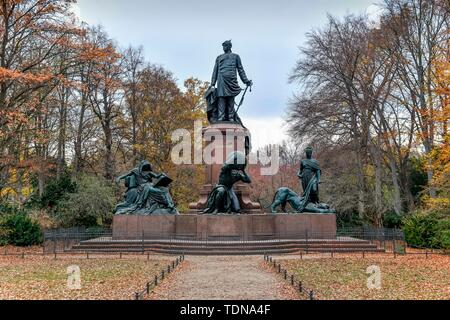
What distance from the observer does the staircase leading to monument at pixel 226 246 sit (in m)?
19.0

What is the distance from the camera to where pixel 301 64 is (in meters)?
33.7

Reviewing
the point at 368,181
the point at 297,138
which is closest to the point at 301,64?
the point at 297,138

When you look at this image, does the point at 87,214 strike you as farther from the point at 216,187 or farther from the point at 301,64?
the point at 301,64

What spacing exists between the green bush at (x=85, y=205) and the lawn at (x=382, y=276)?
1986cm

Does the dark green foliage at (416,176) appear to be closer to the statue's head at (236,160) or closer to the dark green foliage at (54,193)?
the statue's head at (236,160)

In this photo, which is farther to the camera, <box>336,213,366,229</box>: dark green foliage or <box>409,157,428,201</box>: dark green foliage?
<box>409,157,428,201</box>: dark green foliage

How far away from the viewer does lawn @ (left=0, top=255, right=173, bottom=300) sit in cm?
1046

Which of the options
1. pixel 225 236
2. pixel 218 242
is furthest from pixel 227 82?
pixel 218 242

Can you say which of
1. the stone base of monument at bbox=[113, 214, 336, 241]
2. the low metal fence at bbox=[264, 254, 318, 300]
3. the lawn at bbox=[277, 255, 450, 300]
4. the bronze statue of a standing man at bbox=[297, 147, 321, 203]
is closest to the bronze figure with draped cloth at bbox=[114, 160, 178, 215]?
the stone base of monument at bbox=[113, 214, 336, 241]

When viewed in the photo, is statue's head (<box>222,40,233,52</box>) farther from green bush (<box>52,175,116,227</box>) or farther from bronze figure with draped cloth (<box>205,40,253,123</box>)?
green bush (<box>52,175,116,227</box>)

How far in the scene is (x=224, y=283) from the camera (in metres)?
11.8

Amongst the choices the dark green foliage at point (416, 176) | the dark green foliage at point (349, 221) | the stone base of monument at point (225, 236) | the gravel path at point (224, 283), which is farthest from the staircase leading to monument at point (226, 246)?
the dark green foliage at point (416, 176)

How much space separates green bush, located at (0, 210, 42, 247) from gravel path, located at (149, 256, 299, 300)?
13.2 meters

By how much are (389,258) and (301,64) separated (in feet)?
63.4
